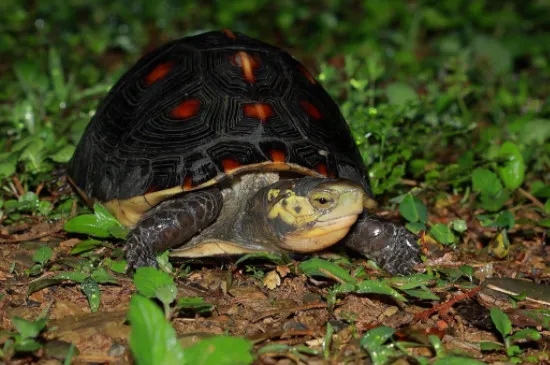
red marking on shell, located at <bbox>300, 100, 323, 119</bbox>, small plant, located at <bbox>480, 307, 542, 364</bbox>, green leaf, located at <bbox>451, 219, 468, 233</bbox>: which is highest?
red marking on shell, located at <bbox>300, 100, 323, 119</bbox>

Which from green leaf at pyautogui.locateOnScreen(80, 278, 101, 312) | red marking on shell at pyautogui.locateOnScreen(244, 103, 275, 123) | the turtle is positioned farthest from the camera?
red marking on shell at pyautogui.locateOnScreen(244, 103, 275, 123)

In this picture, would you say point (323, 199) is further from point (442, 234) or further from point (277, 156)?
point (442, 234)

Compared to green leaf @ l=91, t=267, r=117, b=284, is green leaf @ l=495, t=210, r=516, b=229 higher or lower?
lower

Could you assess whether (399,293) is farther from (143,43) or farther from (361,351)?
(143,43)

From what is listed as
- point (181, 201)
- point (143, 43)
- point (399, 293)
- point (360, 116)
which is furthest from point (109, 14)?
point (399, 293)

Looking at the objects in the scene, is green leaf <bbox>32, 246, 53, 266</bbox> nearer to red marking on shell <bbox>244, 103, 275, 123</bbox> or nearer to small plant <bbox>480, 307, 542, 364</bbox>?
red marking on shell <bbox>244, 103, 275, 123</bbox>

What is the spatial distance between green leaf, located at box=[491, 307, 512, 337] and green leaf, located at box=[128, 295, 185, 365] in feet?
4.60

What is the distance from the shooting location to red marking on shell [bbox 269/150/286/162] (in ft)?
13.2

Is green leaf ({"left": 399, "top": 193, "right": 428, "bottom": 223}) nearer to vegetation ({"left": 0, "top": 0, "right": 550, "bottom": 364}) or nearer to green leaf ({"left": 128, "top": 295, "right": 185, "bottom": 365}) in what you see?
vegetation ({"left": 0, "top": 0, "right": 550, "bottom": 364})

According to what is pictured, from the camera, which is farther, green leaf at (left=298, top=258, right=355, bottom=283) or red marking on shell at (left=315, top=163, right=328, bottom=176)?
red marking on shell at (left=315, top=163, right=328, bottom=176)

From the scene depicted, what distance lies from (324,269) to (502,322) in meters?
0.94

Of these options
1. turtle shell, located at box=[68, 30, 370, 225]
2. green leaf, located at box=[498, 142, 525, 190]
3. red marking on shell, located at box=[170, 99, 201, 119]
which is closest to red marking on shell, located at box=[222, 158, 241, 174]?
Answer: turtle shell, located at box=[68, 30, 370, 225]

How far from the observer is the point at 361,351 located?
3332 mm

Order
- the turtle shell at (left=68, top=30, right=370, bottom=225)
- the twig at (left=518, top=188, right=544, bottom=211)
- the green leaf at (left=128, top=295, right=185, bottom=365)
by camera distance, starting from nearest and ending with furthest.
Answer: the green leaf at (left=128, top=295, right=185, bottom=365), the turtle shell at (left=68, top=30, right=370, bottom=225), the twig at (left=518, top=188, right=544, bottom=211)
